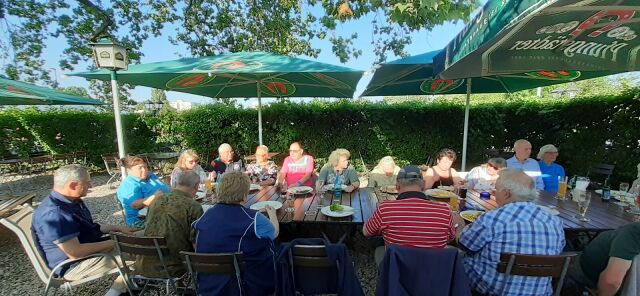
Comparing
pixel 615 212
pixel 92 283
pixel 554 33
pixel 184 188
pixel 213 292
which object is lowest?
pixel 92 283

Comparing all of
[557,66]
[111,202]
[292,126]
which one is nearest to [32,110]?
[111,202]

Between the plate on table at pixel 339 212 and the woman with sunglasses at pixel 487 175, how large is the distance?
77.8 inches

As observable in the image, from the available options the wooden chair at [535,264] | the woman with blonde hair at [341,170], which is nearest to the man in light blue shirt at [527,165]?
the woman with blonde hair at [341,170]

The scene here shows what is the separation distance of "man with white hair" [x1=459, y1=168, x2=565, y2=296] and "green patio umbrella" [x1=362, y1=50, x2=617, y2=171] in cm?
221

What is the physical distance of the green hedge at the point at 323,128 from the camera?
299 inches

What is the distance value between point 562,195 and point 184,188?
3.90 m

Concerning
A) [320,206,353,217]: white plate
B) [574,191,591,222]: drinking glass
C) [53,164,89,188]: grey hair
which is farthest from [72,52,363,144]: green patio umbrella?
[574,191,591,222]: drinking glass

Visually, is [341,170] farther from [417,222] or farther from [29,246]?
[29,246]

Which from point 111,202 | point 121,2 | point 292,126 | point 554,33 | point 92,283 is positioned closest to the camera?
point 554,33

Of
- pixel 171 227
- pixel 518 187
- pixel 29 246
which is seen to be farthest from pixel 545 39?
pixel 29 246

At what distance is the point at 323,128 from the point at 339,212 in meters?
5.80

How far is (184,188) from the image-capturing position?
2576 millimetres

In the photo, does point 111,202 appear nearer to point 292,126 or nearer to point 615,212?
point 292,126

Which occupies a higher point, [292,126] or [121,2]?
[121,2]
